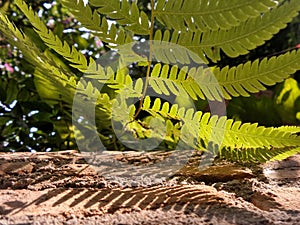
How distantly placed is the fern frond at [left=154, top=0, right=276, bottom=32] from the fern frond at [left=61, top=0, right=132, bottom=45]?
45 millimetres

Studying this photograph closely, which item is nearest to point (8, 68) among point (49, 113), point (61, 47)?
point (49, 113)

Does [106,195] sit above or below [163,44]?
below

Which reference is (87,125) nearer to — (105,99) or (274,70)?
(105,99)

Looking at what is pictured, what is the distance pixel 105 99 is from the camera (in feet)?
1.32

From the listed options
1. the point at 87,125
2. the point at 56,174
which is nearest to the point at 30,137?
the point at 87,125

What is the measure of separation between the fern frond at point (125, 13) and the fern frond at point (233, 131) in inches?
2.8

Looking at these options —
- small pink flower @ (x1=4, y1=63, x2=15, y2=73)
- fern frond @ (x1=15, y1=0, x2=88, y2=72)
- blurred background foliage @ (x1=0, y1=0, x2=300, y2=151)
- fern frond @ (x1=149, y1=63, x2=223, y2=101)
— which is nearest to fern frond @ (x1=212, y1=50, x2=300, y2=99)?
fern frond @ (x1=149, y1=63, x2=223, y2=101)

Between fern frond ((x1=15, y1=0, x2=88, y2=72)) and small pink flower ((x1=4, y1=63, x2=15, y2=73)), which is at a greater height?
fern frond ((x1=15, y1=0, x2=88, y2=72))

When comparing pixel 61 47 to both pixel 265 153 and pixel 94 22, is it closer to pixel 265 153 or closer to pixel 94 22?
pixel 94 22

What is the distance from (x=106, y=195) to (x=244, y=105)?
0.40 m

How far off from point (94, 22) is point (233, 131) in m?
0.15

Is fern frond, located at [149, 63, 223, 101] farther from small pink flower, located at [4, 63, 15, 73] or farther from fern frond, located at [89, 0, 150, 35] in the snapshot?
small pink flower, located at [4, 63, 15, 73]

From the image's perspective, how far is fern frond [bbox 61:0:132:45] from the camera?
372 mm

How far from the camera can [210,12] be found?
35 centimetres
